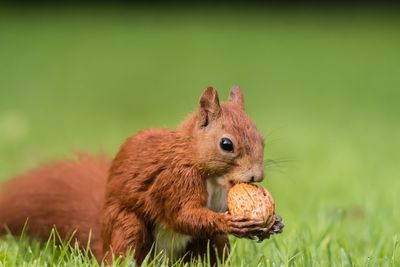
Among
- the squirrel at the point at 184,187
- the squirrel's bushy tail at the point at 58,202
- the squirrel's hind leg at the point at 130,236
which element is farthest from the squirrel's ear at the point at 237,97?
the squirrel's bushy tail at the point at 58,202

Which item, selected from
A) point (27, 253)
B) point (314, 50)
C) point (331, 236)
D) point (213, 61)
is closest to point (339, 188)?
point (331, 236)

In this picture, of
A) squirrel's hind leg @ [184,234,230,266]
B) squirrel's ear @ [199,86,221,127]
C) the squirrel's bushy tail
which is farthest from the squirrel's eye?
the squirrel's bushy tail

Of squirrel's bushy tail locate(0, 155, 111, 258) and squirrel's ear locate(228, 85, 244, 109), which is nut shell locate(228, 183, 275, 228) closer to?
squirrel's ear locate(228, 85, 244, 109)

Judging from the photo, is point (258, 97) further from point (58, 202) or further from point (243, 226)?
point (243, 226)

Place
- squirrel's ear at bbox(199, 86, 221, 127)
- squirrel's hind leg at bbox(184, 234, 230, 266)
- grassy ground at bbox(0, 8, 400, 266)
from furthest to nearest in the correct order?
1. grassy ground at bbox(0, 8, 400, 266)
2. squirrel's hind leg at bbox(184, 234, 230, 266)
3. squirrel's ear at bbox(199, 86, 221, 127)

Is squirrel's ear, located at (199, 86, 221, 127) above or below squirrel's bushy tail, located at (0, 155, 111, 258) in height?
above

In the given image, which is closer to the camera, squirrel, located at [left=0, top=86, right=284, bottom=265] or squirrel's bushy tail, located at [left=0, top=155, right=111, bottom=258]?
squirrel, located at [left=0, top=86, right=284, bottom=265]

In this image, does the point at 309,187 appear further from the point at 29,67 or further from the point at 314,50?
the point at 314,50
